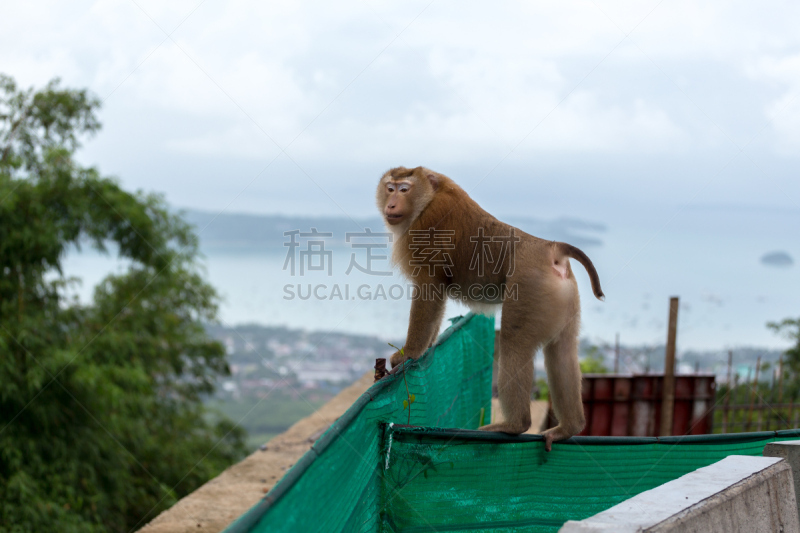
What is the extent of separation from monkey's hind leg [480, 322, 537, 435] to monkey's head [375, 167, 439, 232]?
1115 mm

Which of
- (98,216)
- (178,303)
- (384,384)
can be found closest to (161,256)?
(98,216)

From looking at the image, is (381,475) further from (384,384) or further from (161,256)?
(161,256)

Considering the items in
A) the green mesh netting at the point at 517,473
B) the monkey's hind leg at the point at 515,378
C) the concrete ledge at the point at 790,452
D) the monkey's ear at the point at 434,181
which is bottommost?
the green mesh netting at the point at 517,473

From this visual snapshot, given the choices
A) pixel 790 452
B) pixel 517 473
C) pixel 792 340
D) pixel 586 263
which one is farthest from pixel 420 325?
pixel 792 340

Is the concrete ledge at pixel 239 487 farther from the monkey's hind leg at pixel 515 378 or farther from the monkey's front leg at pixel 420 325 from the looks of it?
the monkey's hind leg at pixel 515 378

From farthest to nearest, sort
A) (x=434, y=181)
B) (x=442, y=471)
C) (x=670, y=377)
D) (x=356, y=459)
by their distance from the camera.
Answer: (x=670, y=377)
(x=434, y=181)
(x=442, y=471)
(x=356, y=459)

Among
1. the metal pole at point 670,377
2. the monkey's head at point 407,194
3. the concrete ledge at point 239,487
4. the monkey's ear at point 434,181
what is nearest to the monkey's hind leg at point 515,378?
the monkey's head at point 407,194

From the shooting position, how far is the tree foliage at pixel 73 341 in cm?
812

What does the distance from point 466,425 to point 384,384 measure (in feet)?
7.37

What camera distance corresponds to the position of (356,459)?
1.96 meters

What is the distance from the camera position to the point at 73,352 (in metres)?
8.56

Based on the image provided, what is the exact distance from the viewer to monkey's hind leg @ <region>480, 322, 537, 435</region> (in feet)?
10.9

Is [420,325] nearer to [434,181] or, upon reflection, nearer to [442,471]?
[434,181]

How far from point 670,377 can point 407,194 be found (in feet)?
20.9
